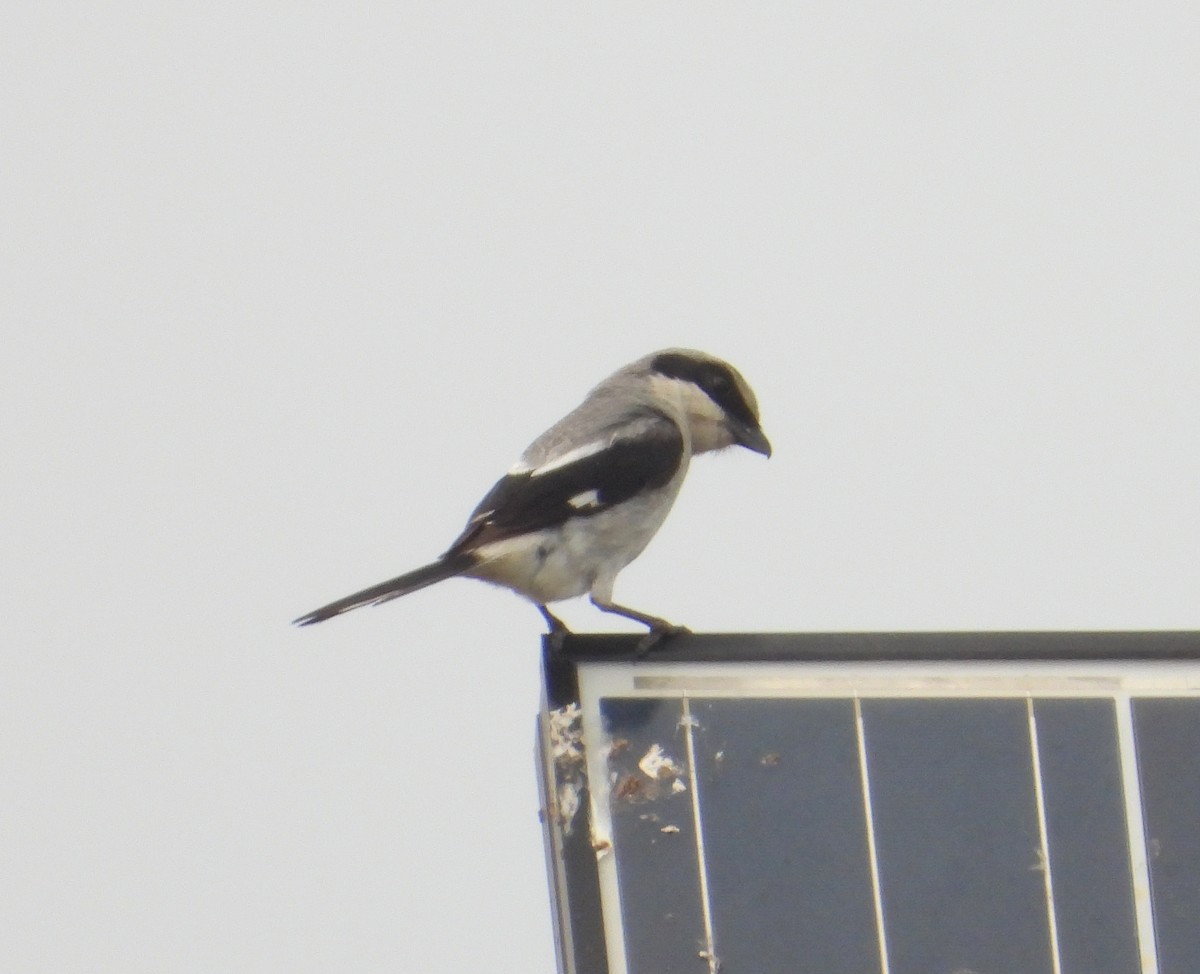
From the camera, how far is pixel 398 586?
5191 millimetres

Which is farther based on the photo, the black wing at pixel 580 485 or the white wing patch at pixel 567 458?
the white wing patch at pixel 567 458

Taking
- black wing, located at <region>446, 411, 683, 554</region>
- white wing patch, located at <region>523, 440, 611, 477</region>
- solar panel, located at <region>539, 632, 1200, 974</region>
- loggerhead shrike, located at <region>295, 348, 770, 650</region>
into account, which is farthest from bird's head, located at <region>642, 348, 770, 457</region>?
solar panel, located at <region>539, 632, 1200, 974</region>

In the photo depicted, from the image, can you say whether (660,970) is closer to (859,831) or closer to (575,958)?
(575,958)

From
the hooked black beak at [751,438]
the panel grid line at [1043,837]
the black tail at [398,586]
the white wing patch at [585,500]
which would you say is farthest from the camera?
the hooked black beak at [751,438]

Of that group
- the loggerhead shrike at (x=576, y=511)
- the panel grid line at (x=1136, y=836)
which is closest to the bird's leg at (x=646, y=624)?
the loggerhead shrike at (x=576, y=511)

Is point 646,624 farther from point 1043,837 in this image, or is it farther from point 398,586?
point 1043,837

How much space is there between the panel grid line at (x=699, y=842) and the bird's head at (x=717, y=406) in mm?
2811

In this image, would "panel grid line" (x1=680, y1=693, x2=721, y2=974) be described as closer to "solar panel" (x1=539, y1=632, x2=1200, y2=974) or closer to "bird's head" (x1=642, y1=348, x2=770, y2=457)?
"solar panel" (x1=539, y1=632, x2=1200, y2=974)

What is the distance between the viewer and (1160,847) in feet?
12.9

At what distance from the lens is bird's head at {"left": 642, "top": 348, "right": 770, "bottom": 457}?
6.71 metres

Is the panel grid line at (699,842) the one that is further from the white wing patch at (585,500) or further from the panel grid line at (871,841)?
the white wing patch at (585,500)

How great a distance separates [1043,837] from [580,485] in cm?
206

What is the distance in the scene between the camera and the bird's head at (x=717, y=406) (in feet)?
22.0

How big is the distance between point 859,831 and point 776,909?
212 mm
